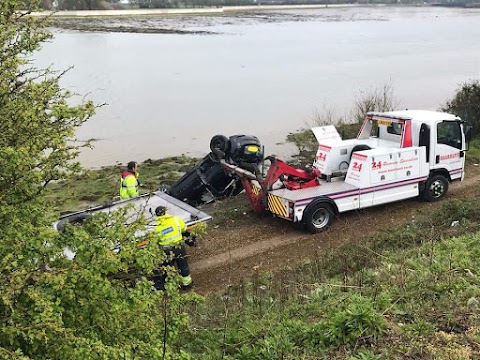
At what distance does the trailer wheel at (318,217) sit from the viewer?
37.2ft

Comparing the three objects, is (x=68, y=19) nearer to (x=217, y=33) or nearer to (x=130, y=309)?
(x=217, y=33)

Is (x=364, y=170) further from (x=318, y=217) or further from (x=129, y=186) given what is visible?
(x=129, y=186)

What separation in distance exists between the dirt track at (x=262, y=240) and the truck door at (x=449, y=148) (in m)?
0.93

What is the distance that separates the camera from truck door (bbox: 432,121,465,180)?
13062 millimetres

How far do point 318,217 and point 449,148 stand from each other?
13.9 ft

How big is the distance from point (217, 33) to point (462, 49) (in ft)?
111

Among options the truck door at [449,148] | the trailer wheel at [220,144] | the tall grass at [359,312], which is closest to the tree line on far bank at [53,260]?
the tall grass at [359,312]

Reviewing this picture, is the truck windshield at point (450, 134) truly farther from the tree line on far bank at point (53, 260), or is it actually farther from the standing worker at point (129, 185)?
the tree line on far bank at point (53, 260)

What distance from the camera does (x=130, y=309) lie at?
411 cm

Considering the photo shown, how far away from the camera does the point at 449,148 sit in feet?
43.6

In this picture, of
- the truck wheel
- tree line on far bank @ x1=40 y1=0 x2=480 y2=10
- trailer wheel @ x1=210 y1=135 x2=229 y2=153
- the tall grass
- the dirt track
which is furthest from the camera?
tree line on far bank @ x1=40 y1=0 x2=480 y2=10

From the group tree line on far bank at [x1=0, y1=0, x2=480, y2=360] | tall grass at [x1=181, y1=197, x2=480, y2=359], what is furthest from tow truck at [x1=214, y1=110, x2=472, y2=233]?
tree line on far bank at [x1=0, y1=0, x2=480, y2=360]

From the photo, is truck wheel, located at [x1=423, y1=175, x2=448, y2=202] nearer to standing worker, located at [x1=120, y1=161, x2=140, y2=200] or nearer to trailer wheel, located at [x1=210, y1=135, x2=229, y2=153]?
trailer wheel, located at [x1=210, y1=135, x2=229, y2=153]

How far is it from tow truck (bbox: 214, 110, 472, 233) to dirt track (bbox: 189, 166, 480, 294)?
38cm
